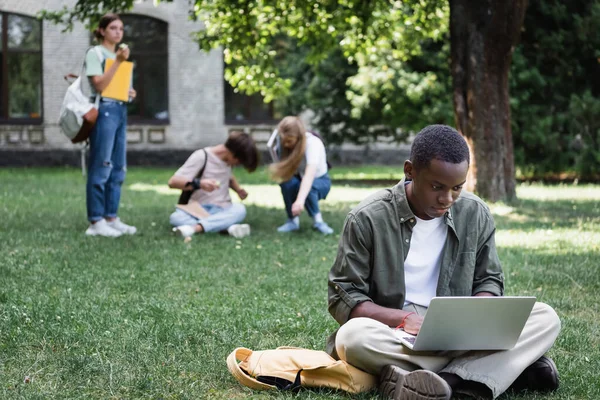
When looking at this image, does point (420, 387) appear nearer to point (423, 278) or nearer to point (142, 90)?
point (423, 278)

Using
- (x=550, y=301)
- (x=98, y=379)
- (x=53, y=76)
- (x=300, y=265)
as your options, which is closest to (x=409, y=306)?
(x=98, y=379)

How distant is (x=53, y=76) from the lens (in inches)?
1045

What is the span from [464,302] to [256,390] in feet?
3.59

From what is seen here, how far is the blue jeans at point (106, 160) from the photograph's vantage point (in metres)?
9.59

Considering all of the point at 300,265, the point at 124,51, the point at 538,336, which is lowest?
the point at 300,265

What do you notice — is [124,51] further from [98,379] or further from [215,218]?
[98,379]

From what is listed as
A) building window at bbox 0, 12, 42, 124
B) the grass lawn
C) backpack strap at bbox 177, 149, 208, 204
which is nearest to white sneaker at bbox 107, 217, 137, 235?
the grass lawn

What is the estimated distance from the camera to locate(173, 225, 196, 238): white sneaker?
9891mm

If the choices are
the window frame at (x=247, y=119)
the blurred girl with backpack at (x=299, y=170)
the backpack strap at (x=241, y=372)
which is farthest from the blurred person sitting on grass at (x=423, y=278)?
the window frame at (x=247, y=119)

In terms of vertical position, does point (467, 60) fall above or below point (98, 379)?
above

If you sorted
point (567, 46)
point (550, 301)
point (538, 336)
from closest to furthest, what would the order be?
point (538, 336) < point (550, 301) < point (567, 46)

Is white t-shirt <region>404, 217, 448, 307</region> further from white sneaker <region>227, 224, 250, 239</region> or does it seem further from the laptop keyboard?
white sneaker <region>227, 224, 250, 239</region>

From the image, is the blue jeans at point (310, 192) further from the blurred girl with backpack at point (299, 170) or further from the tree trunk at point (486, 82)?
the tree trunk at point (486, 82)

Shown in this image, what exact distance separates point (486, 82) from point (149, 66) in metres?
15.6
